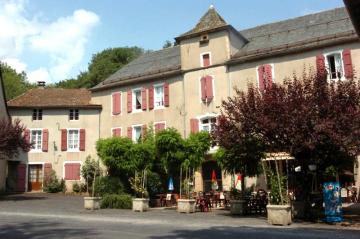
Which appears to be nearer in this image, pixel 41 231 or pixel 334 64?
pixel 41 231

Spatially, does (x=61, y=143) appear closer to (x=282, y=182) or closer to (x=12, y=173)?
(x=12, y=173)

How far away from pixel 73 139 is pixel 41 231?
23.3 metres

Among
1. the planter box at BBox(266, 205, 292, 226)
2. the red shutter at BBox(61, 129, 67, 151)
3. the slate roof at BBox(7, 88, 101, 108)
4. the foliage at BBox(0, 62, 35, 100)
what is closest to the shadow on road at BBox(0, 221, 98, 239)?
the planter box at BBox(266, 205, 292, 226)

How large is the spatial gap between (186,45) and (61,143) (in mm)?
13346

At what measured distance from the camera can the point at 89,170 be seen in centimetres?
3325

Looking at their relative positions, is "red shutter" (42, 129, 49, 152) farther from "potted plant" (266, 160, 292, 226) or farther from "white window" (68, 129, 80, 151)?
"potted plant" (266, 160, 292, 226)

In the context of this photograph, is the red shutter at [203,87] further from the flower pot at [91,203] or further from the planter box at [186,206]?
the flower pot at [91,203]

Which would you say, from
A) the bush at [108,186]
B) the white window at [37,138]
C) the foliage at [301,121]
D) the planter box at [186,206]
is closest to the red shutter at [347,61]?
the foliage at [301,121]

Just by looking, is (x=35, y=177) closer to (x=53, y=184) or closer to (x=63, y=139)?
(x=53, y=184)

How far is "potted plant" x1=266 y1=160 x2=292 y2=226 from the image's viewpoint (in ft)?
46.3

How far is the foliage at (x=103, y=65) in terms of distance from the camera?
175 feet

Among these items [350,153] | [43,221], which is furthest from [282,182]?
[43,221]

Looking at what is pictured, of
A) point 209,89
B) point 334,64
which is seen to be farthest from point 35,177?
point 334,64

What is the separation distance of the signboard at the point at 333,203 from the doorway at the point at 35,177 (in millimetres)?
25850
